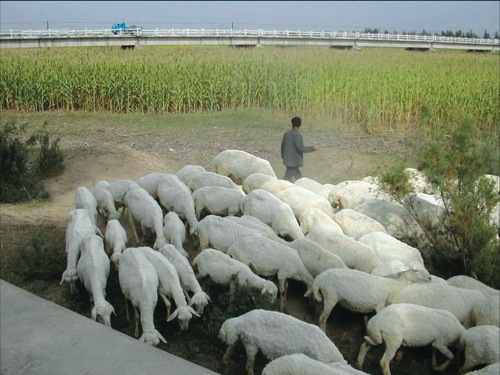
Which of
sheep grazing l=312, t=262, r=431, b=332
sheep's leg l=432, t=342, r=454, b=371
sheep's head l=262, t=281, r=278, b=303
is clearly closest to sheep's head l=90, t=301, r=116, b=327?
sheep's head l=262, t=281, r=278, b=303

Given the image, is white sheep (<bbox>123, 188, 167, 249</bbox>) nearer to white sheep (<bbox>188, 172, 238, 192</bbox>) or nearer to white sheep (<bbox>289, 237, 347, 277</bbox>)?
white sheep (<bbox>188, 172, 238, 192</bbox>)

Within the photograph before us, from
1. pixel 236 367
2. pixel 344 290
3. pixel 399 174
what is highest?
pixel 399 174

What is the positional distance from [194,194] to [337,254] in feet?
7.24

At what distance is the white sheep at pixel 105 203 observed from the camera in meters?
7.96

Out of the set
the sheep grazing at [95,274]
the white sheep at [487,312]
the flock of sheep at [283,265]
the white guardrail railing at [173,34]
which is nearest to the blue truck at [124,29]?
the white guardrail railing at [173,34]

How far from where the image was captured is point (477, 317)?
554cm

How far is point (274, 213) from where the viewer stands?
7.56 m

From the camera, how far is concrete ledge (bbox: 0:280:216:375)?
12.4 ft

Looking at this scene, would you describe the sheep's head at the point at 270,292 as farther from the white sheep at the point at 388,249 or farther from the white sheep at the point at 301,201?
the white sheep at the point at 301,201

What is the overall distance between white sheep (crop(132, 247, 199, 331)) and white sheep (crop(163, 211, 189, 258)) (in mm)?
817

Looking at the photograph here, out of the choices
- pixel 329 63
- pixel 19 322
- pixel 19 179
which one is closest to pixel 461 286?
pixel 19 322

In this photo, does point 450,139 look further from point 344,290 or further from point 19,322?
point 19,322

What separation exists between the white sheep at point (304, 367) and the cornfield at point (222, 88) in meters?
10.00

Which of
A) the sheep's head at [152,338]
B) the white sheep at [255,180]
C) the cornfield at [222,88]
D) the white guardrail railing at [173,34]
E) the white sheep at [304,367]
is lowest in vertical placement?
the sheep's head at [152,338]
